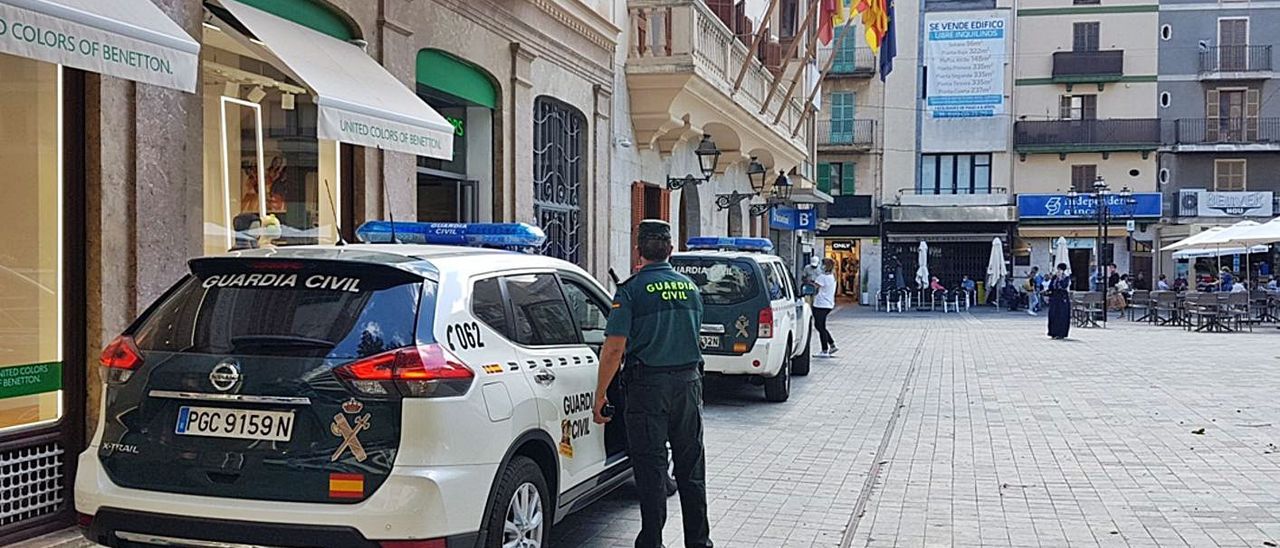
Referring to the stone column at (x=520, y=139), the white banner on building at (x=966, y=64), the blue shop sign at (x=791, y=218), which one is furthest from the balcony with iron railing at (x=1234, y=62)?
the stone column at (x=520, y=139)

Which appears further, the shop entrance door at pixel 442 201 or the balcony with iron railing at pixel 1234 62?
the balcony with iron railing at pixel 1234 62

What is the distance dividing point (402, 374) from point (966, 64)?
45885mm

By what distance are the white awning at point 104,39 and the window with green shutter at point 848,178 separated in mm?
43158

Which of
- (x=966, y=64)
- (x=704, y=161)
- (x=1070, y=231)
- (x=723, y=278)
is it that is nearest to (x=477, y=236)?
(x=723, y=278)

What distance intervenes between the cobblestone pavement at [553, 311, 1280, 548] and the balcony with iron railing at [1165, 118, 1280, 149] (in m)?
31.9

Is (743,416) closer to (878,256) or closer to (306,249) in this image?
(306,249)

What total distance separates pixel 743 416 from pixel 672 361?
6014 mm

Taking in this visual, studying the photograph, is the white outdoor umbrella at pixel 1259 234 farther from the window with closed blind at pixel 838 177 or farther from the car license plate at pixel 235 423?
the car license plate at pixel 235 423

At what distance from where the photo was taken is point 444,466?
13.6 ft

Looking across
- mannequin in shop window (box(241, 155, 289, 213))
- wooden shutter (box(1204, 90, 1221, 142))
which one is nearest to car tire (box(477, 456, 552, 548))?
mannequin in shop window (box(241, 155, 289, 213))

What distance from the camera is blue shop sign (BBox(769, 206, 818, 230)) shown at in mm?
30906

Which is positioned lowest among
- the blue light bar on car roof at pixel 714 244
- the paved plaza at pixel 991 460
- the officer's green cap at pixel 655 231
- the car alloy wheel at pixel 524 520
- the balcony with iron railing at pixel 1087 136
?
the paved plaza at pixel 991 460

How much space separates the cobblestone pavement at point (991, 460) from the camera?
21.7 feet

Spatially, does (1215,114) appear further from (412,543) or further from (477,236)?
(412,543)
